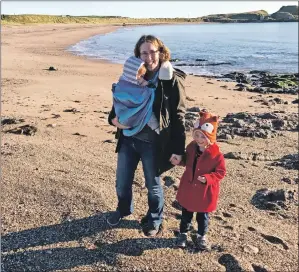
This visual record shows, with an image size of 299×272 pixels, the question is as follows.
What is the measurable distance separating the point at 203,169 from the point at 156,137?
56cm

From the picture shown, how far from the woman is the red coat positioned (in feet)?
0.62

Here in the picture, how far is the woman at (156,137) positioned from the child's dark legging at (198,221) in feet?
1.00

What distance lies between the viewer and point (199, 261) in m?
4.50

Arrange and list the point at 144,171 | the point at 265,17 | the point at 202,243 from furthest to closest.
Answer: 1. the point at 265,17
2. the point at 202,243
3. the point at 144,171

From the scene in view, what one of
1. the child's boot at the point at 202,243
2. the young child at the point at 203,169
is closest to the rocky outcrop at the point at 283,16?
the child's boot at the point at 202,243

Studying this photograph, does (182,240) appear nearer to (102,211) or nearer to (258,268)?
(258,268)

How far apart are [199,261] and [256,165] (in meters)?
3.72

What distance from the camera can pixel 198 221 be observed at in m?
4.58

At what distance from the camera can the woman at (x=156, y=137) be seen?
4160mm

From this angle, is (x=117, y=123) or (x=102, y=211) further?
(x=102, y=211)

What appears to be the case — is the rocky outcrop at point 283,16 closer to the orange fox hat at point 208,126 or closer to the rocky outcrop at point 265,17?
the rocky outcrop at point 265,17

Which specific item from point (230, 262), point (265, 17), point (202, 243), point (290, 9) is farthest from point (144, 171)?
point (290, 9)

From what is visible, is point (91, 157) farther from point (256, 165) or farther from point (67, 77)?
point (67, 77)

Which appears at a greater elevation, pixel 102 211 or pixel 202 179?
pixel 202 179
